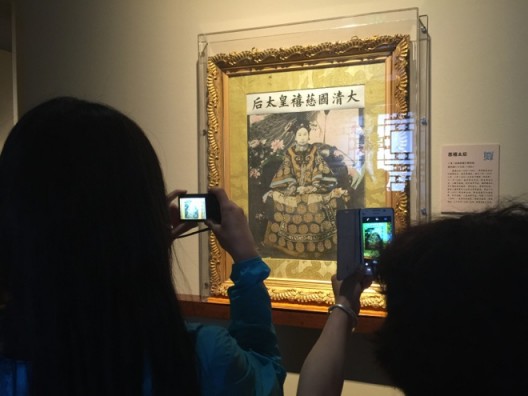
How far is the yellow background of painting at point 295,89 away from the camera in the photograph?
1.29 metres

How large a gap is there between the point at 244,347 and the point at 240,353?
13 cm

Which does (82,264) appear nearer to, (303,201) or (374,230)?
(374,230)

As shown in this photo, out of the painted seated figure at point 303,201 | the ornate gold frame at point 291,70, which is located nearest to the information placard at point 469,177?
the ornate gold frame at point 291,70

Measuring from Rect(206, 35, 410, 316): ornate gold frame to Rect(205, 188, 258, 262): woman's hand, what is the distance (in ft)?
1.71

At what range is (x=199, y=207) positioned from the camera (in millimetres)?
960

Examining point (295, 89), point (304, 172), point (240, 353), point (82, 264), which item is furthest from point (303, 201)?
point (82, 264)

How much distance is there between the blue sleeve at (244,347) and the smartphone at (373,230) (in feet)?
0.63

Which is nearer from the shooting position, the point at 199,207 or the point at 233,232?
the point at 233,232

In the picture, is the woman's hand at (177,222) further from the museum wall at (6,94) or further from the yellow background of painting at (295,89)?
the museum wall at (6,94)

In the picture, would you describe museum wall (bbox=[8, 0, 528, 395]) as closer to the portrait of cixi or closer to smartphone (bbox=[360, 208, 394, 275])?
the portrait of cixi

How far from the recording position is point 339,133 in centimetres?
132

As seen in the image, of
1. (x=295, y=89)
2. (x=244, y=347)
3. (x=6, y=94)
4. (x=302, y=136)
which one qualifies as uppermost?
(x=6, y=94)

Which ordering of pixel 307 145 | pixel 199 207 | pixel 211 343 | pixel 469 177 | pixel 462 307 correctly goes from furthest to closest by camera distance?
1. pixel 307 145
2. pixel 469 177
3. pixel 199 207
4. pixel 211 343
5. pixel 462 307

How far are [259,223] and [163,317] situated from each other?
0.85 metres
